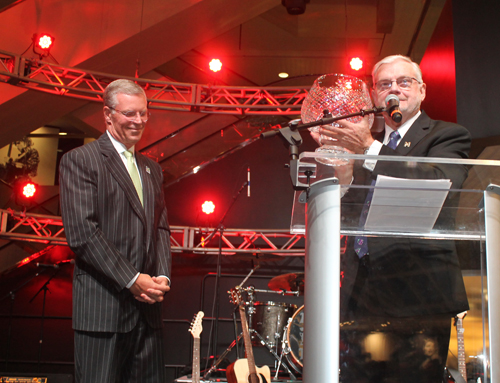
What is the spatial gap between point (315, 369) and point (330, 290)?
0.55 ft

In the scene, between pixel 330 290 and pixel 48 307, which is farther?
pixel 48 307

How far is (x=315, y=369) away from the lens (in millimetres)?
1054

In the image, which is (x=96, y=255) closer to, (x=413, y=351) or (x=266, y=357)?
(x=413, y=351)

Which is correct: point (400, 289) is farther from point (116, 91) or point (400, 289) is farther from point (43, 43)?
point (43, 43)

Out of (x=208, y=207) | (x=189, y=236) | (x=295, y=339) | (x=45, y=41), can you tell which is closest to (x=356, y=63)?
(x=208, y=207)

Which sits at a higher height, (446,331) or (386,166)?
(386,166)

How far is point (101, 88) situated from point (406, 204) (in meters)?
5.63

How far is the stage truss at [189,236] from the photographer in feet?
21.8

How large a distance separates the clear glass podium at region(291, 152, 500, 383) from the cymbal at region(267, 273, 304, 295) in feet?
14.4

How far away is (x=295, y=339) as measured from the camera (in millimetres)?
5402

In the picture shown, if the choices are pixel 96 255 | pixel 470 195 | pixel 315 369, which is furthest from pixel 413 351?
pixel 96 255

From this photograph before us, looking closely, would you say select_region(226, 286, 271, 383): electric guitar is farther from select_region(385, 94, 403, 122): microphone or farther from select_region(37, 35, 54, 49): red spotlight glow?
select_region(37, 35, 54, 49): red spotlight glow

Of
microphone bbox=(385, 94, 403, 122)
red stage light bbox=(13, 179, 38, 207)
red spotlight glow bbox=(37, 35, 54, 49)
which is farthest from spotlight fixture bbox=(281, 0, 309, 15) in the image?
microphone bbox=(385, 94, 403, 122)

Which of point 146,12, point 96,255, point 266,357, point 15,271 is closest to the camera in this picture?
point 96,255
